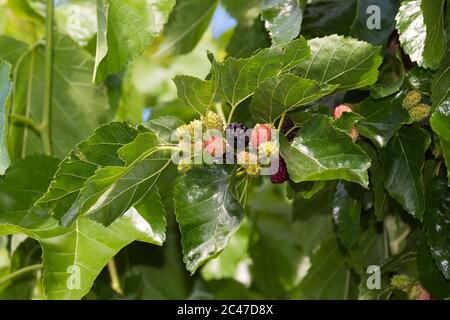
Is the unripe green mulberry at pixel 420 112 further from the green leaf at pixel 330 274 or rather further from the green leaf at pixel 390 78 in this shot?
the green leaf at pixel 330 274

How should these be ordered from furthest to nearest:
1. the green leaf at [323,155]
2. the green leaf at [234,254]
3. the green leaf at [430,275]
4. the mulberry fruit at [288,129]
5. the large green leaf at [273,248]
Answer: the green leaf at [234,254], the large green leaf at [273,248], the green leaf at [430,275], the mulberry fruit at [288,129], the green leaf at [323,155]

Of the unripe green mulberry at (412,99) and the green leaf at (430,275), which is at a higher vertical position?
the unripe green mulberry at (412,99)

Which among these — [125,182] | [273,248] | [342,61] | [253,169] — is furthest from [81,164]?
[273,248]

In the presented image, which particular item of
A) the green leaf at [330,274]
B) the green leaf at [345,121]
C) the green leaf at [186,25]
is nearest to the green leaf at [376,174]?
the green leaf at [345,121]
